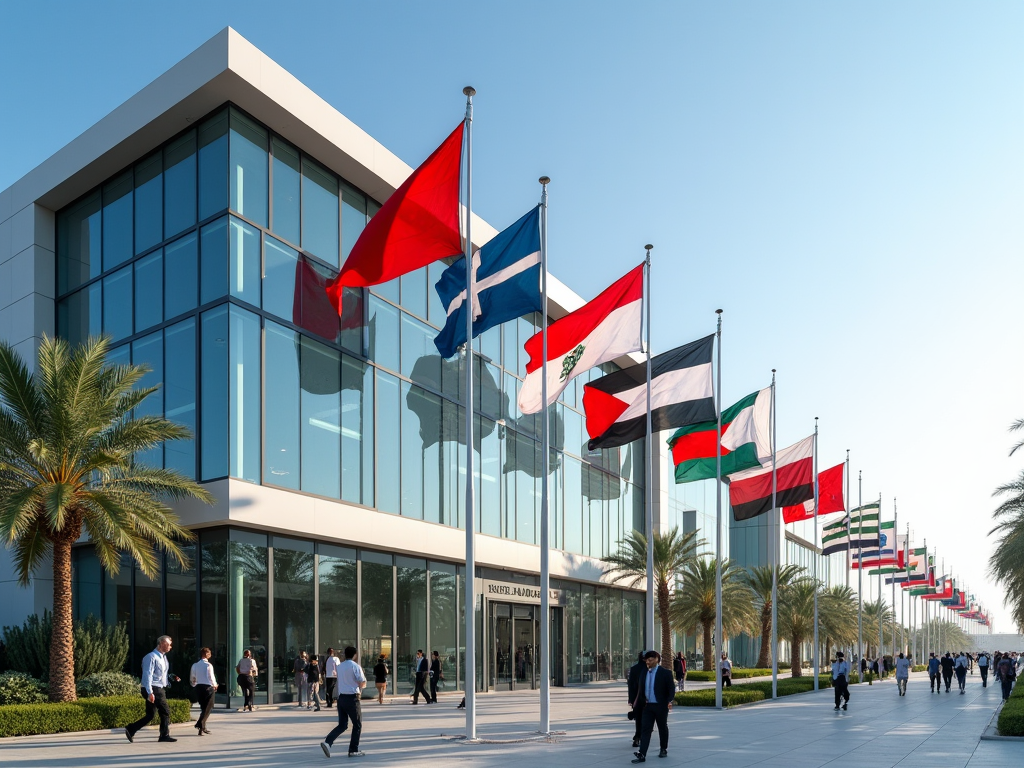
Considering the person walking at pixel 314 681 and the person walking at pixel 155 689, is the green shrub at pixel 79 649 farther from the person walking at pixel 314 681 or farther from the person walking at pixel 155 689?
the person walking at pixel 155 689

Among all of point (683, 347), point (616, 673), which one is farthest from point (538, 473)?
point (683, 347)

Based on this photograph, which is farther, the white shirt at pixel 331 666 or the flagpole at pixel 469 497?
the white shirt at pixel 331 666

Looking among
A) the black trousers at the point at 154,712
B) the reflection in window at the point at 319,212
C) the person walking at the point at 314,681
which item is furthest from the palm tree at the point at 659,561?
the black trousers at the point at 154,712

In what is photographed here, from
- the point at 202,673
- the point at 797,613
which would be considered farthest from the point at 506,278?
the point at 797,613

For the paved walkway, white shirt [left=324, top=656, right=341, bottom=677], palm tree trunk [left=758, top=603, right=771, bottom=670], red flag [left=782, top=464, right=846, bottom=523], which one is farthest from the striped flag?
white shirt [left=324, top=656, right=341, bottom=677]

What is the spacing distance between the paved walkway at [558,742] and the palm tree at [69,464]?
3525 mm

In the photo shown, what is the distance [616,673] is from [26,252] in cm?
3238

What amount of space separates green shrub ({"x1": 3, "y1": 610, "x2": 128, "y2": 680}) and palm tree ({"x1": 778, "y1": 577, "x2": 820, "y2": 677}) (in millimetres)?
39976

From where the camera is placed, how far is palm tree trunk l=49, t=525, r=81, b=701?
827 inches

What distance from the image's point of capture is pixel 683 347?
2550 centimetres

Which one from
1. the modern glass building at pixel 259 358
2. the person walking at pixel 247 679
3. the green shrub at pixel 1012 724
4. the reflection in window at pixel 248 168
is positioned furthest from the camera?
the reflection in window at pixel 248 168

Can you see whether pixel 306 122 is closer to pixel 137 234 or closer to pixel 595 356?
pixel 137 234

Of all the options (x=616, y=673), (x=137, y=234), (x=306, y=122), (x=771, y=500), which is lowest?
(x=616, y=673)

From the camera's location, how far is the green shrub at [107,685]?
22.8m
